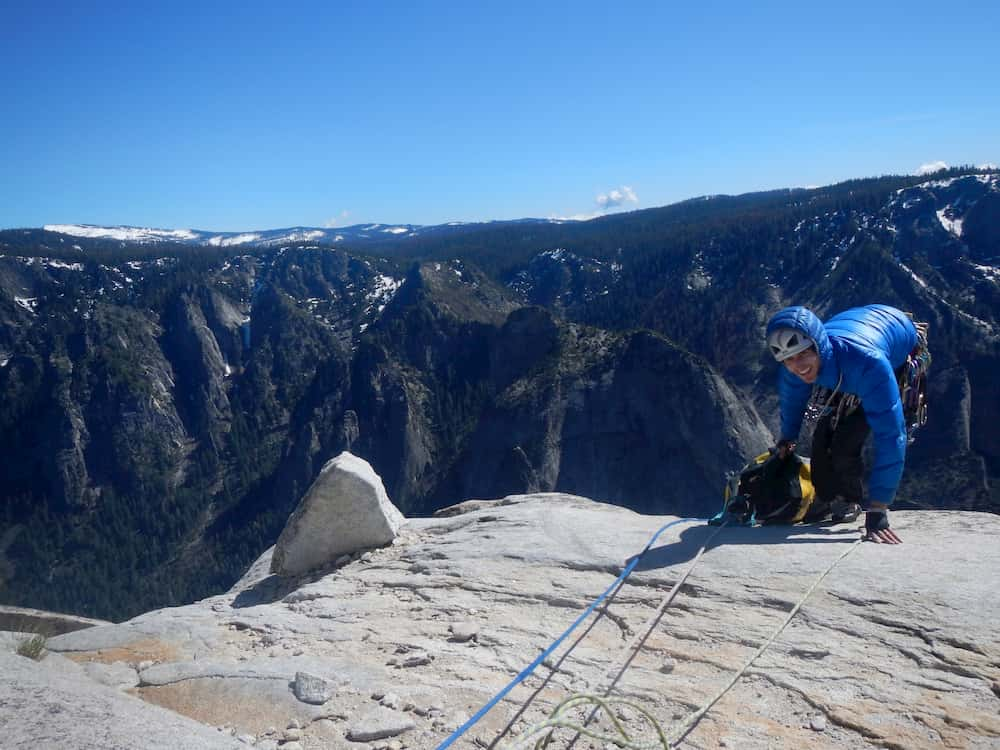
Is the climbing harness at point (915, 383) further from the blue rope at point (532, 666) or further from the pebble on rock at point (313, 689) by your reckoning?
the pebble on rock at point (313, 689)

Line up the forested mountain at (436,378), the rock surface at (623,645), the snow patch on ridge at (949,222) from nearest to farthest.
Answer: the rock surface at (623,645) < the forested mountain at (436,378) < the snow patch on ridge at (949,222)

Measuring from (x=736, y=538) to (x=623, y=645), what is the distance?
1883mm

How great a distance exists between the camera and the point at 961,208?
94.2 meters

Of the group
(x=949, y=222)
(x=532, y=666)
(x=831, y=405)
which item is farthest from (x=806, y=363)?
(x=949, y=222)

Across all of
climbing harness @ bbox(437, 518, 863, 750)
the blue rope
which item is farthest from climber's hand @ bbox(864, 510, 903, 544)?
the blue rope

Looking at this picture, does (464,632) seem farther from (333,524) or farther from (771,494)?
(771,494)

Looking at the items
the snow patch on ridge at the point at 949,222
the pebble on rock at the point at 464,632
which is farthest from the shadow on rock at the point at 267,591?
the snow patch on ridge at the point at 949,222

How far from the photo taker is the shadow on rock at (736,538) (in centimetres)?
529

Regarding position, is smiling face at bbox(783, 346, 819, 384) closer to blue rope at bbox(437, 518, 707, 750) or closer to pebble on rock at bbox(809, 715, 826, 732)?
blue rope at bbox(437, 518, 707, 750)

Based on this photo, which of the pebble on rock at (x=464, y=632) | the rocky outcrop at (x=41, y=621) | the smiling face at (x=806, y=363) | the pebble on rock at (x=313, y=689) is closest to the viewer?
the pebble on rock at (x=313, y=689)

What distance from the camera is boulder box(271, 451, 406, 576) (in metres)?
6.84

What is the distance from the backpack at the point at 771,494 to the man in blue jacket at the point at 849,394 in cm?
15

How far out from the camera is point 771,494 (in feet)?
19.5

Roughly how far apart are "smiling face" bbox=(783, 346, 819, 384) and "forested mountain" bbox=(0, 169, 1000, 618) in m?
41.4
